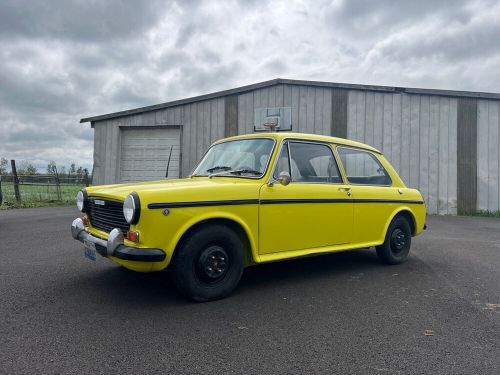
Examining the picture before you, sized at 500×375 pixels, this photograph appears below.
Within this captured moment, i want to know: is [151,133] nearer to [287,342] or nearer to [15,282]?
[15,282]

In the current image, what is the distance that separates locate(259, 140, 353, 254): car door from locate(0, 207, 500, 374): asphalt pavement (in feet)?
1.65

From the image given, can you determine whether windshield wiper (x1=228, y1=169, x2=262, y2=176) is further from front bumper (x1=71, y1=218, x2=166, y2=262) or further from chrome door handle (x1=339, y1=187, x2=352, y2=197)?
front bumper (x1=71, y1=218, x2=166, y2=262)

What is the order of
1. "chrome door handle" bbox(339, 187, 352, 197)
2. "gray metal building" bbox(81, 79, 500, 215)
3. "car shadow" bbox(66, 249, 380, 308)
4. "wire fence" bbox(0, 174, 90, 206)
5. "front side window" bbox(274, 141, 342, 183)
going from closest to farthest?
1. "car shadow" bbox(66, 249, 380, 308)
2. "front side window" bbox(274, 141, 342, 183)
3. "chrome door handle" bbox(339, 187, 352, 197)
4. "gray metal building" bbox(81, 79, 500, 215)
5. "wire fence" bbox(0, 174, 90, 206)

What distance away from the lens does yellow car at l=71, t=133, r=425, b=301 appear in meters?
3.05

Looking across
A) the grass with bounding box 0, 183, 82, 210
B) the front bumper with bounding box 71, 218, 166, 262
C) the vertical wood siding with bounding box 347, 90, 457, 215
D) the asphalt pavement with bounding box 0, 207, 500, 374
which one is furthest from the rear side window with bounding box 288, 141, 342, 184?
the grass with bounding box 0, 183, 82, 210

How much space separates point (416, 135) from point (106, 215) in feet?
35.3

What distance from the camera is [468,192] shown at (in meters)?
11.4

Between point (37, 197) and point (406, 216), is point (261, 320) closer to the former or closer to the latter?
point (406, 216)

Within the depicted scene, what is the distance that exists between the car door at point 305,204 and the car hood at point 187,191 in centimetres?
19

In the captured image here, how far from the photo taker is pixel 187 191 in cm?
319

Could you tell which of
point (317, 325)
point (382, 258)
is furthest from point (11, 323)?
point (382, 258)

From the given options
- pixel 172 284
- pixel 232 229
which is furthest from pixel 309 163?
pixel 172 284

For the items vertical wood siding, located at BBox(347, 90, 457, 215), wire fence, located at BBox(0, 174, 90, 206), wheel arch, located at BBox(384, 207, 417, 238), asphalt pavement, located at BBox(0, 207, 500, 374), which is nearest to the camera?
asphalt pavement, located at BBox(0, 207, 500, 374)

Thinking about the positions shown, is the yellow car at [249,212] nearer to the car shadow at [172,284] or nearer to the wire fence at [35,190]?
the car shadow at [172,284]
